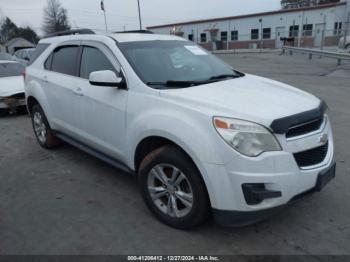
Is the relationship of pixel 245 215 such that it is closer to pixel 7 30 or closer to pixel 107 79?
pixel 107 79

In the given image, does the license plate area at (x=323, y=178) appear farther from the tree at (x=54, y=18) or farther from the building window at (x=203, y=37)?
the tree at (x=54, y=18)

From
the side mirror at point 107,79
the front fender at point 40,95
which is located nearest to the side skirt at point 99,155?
the front fender at point 40,95

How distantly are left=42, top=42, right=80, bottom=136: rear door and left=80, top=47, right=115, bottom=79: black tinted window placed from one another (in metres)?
0.17

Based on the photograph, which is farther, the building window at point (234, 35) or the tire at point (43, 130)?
the building window at point (234, 35)

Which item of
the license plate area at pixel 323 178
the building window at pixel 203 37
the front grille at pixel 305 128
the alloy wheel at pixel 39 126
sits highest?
the front grille at pixel 305 128

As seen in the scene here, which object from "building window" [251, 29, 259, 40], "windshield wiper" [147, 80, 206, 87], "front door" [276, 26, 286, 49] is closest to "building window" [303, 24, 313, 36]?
"front door" [276, 26, 286, 49]

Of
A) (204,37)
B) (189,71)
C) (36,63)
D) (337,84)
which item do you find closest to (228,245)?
(189,71)

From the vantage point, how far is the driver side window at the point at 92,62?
3.86 meters

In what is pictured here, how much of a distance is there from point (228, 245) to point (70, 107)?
8.83ft

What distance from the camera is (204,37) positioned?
161 feet

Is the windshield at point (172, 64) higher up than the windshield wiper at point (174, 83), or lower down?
higher up

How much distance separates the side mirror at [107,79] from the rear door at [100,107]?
0.32 ft

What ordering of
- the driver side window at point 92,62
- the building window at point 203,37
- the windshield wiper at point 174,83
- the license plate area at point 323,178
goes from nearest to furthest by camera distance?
the license plate area at point 323,178
the windshield wiper at point 174,83
the driver side window at point 92,62
the building window at point 203,37

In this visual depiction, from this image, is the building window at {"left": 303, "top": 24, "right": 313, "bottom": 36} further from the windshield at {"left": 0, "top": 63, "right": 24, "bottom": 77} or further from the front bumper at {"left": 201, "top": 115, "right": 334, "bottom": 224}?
the front bumper at {"left": 201, "top": 115, "right": 334, "bottom": 224}
